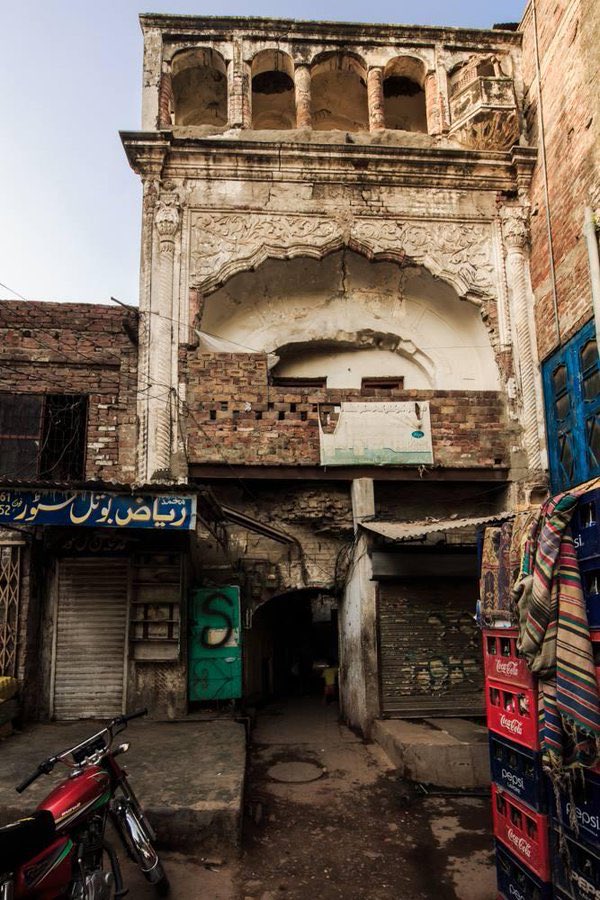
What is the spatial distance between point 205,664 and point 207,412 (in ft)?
12.3

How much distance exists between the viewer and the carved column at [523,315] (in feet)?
33.8

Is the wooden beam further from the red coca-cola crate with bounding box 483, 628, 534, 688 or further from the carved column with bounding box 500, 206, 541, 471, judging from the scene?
the red coca-cola crate with bounding box 483, 628, 534, 688

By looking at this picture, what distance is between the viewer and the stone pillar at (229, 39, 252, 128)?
1158 cm

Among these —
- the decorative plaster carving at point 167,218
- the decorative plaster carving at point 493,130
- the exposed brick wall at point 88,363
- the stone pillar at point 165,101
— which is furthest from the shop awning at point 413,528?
the stone pillar at point 165,101

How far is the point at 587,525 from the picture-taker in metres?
2.96

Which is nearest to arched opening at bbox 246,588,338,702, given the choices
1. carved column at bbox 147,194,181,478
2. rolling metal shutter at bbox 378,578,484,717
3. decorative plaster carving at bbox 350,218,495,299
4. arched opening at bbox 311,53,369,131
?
rolling metal shutter at bbox 378,578,484,717

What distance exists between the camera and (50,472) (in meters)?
9.94

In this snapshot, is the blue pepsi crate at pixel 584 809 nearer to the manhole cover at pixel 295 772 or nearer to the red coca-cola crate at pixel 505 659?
the red coca-cola crate at pixel 505 659

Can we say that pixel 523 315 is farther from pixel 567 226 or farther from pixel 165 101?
pixel 165 101

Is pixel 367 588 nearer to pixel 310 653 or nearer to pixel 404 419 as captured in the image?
pixel 404 419

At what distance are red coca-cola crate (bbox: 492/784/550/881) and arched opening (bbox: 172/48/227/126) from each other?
1273cm

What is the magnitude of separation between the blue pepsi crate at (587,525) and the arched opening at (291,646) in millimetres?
8031

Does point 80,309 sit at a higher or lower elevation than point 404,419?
higher

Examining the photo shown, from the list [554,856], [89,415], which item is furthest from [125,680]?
[554,856]
